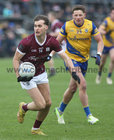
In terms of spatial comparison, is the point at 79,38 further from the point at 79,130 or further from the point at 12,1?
the point at 12,1

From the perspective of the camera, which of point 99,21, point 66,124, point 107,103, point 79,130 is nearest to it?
point 79,130

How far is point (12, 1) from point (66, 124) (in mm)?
21426

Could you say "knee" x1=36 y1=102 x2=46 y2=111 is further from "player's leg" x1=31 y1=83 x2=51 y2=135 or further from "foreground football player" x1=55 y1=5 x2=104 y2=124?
"foreground football player" x1=55 y1=5 x2=104 y2=124

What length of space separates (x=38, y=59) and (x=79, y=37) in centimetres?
155

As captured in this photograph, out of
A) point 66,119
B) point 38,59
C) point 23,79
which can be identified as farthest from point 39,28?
point 66,119

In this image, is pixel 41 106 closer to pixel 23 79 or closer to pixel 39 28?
pixel 23 79

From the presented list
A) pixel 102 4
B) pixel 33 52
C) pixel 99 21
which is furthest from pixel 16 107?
pixel 102 4

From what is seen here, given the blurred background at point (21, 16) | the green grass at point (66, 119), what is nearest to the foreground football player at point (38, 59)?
the green grass at point (66, 119)

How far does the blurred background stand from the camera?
82.3 ft

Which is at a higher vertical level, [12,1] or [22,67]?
[22,67]

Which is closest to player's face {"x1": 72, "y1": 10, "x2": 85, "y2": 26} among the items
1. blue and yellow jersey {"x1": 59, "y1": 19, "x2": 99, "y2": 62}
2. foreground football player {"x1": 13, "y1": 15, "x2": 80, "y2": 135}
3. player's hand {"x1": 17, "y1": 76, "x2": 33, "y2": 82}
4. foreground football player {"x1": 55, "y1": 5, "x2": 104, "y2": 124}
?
foreground football player {"x1": 55, "y1": 5, "x2": 104, "y2": 124}

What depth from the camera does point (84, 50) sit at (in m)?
7.80

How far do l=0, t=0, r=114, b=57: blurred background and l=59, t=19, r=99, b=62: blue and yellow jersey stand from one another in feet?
54.5

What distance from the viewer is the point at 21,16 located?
27812 millimetres
